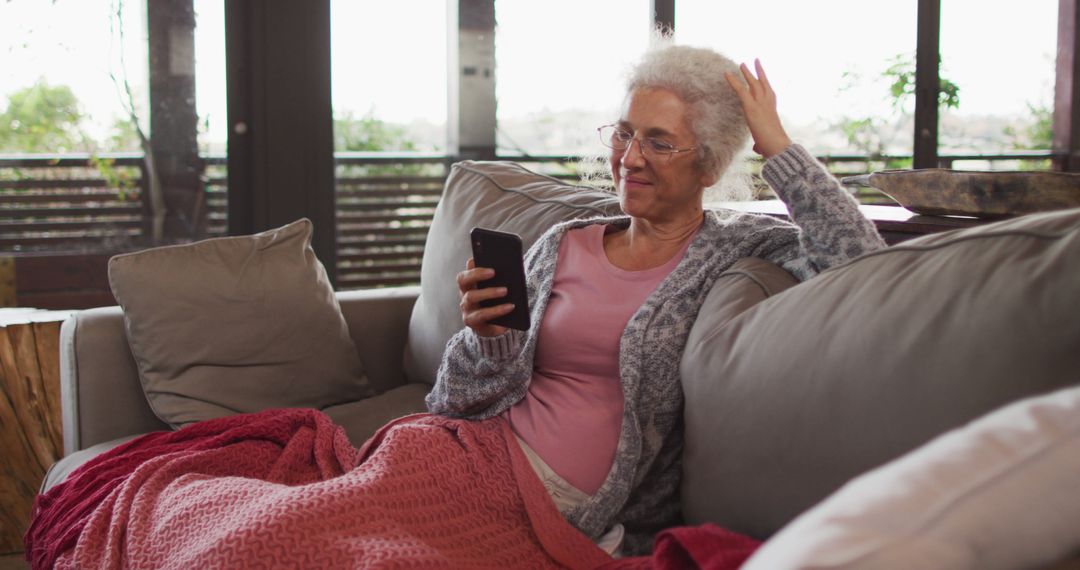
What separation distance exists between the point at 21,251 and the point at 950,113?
392 centimetres

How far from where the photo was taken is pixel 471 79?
13.0 ft

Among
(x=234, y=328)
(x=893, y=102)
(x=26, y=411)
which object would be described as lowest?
(x=26, y=411)

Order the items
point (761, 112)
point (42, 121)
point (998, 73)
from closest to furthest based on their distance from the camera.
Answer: point (761, 112)
point (42, 121)
point (998, 73)

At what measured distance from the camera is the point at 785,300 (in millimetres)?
1185

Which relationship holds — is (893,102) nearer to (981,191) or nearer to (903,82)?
(903,82)

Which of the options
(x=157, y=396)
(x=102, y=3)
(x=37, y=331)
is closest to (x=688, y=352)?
(x=157, y=396)

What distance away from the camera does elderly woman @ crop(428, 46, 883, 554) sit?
1.45m

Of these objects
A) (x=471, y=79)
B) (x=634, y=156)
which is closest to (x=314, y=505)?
(x=634, y=156)

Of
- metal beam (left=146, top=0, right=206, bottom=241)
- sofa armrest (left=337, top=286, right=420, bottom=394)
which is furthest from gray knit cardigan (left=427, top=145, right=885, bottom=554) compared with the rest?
metal beam (left=146, top=0, right=206, bottom=241)

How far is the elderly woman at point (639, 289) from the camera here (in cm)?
145

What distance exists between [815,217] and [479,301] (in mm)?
504

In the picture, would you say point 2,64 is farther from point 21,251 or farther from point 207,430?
point 207,430

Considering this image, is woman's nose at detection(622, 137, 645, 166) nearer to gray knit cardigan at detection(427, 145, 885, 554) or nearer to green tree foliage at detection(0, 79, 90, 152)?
gray knit cardigan at detection(427, 145, 885, 554)

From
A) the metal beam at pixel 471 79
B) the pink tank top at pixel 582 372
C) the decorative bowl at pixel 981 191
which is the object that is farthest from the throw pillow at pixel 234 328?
the metal beam at pixel 471 79
